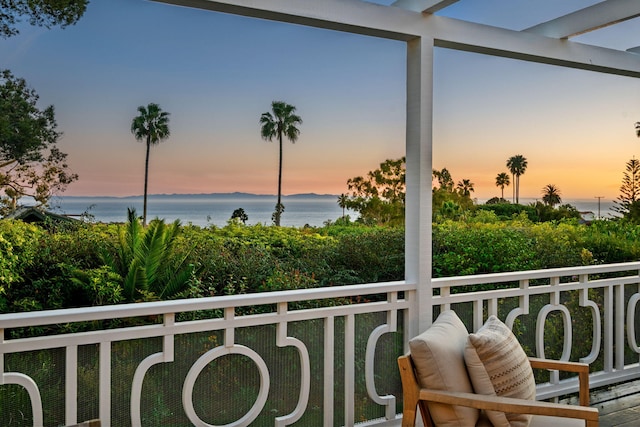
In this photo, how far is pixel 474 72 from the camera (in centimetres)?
625

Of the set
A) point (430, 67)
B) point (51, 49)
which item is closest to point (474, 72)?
point (430, 67)

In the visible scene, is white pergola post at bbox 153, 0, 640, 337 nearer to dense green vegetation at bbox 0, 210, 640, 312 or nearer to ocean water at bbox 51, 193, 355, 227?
dense green vegetation at bbox 0, 210, 640, 312

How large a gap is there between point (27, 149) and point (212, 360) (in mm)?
2757

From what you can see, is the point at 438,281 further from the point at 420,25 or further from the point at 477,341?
the point at 420,25

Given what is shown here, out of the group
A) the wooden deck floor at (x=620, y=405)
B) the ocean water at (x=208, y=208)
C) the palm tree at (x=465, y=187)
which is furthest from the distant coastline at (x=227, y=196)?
the wooden deck floor at (x=620, y=405)

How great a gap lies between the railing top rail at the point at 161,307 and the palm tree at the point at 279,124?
264 cm

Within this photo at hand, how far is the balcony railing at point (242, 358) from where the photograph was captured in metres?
2.24

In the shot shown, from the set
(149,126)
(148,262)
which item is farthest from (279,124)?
(148,262)

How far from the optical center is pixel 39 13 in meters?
4.48

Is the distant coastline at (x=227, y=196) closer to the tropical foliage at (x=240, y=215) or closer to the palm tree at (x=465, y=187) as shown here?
the tropical foliage at (x=240, y=215)

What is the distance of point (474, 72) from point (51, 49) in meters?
4.26

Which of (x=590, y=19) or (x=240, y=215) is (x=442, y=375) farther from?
(x=240, y=215)

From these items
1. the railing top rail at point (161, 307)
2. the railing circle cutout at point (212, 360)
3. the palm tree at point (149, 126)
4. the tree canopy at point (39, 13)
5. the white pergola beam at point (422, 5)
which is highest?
the tree canopy at point (39, 13)

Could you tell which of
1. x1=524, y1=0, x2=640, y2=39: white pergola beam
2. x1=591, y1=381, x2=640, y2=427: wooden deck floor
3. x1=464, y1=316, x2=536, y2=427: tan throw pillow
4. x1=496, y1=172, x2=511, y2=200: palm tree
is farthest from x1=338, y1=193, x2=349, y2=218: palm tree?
x1=464, y1=316, x2=536, y2=427: tan throw pillow
